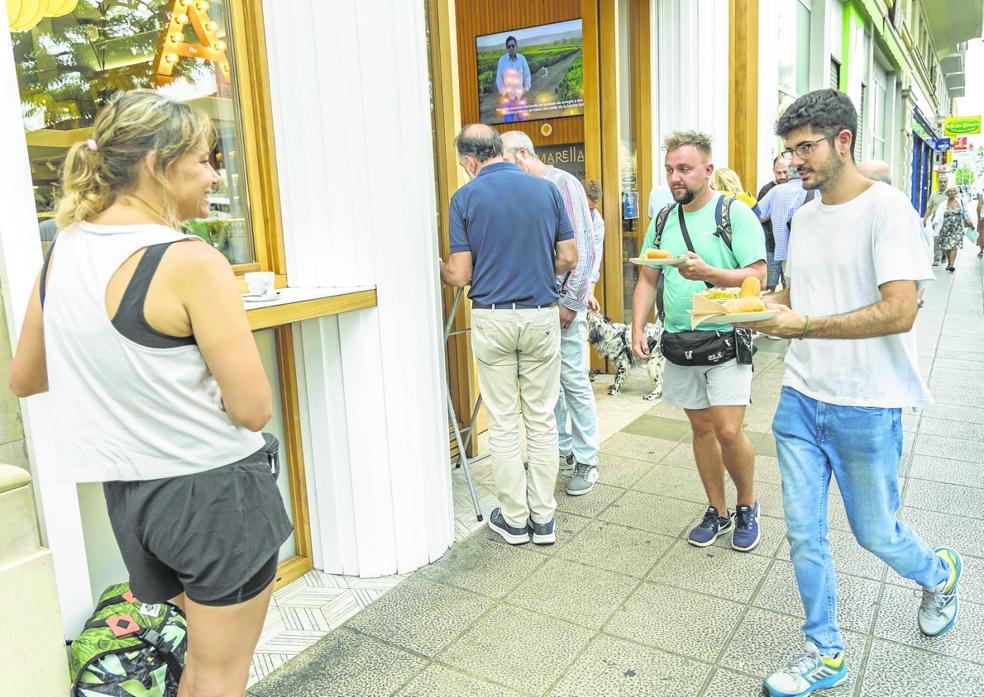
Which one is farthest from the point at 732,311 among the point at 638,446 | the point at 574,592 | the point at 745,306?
the point at 638,446

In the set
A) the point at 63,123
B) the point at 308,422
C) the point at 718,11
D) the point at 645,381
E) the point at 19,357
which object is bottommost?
the point at 645,381

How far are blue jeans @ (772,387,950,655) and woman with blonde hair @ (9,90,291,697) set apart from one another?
5.42 feet

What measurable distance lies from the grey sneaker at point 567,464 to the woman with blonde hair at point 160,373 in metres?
3.07

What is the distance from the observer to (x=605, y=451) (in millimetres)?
5043

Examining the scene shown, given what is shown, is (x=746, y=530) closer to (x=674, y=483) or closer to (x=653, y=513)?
(x=653, y=513)

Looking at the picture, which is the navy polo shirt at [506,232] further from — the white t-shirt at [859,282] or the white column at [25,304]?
the white column at [25,304]

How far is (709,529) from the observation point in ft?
11.9

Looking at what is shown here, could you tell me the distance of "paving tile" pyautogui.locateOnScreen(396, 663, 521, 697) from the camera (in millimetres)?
2566

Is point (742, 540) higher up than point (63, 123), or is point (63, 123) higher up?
point (63, 123)

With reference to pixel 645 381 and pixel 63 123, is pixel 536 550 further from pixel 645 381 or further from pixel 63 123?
pixel 645 381

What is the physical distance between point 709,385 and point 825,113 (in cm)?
139

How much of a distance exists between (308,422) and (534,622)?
132cm

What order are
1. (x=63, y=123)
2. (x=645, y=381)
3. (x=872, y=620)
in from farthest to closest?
(x=645, y=381) → (x=872, y=620) → (x=63, y=123)

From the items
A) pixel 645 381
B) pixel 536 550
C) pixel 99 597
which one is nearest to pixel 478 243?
pixel 536 550
